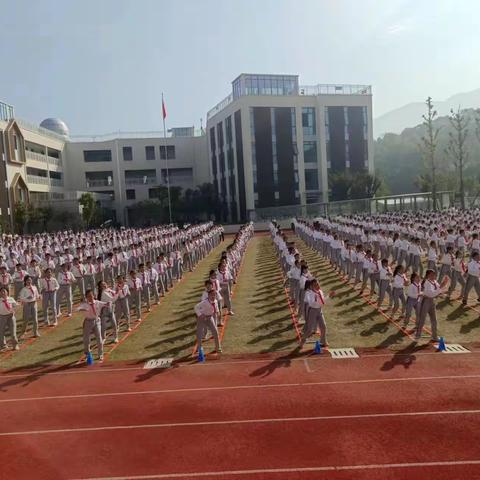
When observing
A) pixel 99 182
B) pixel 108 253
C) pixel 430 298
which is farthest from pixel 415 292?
pixel 99 182

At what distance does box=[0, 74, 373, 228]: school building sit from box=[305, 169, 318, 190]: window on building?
0.36 feet

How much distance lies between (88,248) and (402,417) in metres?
20.1

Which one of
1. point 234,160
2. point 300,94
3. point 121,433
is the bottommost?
point 121,433

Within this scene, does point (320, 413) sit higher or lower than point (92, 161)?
lower

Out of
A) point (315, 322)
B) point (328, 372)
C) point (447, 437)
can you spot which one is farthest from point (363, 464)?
point (315, 322)

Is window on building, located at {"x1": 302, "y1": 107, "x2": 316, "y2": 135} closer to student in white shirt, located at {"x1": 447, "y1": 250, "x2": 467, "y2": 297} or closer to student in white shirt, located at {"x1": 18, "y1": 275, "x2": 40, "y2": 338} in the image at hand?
student in white shirt, located at {"x1": 447, "y1": 250, "x2": 467, "y2": 297}

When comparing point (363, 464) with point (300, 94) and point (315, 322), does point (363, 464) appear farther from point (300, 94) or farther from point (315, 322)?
point (300, 94)

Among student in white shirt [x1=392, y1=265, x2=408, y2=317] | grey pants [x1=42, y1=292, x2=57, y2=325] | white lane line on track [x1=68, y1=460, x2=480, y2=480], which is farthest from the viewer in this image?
grey pants [x1=42, y1=292, x2=57, y2=325]

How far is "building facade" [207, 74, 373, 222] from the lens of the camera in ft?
190

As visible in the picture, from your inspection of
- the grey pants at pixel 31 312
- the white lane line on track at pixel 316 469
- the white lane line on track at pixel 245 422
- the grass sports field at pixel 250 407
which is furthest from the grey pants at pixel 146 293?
the white lane line on track at pixel 316 469

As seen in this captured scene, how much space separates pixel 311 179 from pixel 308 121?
636 centimetres

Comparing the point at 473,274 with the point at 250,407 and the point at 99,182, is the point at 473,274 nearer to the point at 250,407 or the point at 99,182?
the point at 250,407

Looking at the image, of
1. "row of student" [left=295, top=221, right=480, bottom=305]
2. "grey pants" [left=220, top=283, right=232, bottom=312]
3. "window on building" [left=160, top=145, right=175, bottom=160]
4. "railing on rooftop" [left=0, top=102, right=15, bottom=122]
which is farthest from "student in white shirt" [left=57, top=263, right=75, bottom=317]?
"window on building" [left=160, top=145, right=175, bottom=160]

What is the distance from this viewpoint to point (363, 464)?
20.9 ft
